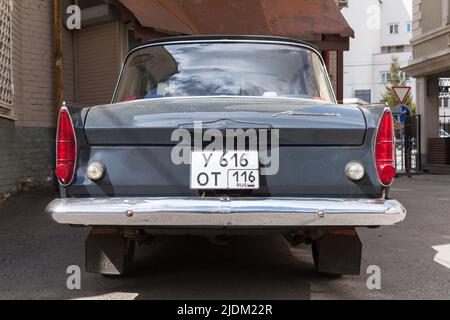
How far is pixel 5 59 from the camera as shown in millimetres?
8422

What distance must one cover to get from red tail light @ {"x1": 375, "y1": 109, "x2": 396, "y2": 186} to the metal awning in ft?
21.0

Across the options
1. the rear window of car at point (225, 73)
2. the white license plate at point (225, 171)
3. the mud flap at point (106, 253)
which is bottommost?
the mud flap at point (106, 253)

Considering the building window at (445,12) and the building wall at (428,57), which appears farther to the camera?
the building wall at (428,57)

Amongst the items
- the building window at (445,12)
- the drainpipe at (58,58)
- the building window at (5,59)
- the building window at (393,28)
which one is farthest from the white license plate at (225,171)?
the building window at (393,28)

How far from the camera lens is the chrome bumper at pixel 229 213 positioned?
3.03 meters

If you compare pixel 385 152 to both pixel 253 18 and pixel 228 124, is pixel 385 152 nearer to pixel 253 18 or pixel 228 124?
pixel 228 124

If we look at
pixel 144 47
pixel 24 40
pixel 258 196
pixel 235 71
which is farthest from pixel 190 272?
pixel 24 40

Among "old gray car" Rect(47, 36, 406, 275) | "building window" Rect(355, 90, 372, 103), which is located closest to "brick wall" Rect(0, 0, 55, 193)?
"old gray car" Rect(47, 36, 406, 275)

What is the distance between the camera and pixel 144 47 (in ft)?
14.8

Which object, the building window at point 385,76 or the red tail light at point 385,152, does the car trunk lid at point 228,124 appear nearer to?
the red tail light at point 385,152

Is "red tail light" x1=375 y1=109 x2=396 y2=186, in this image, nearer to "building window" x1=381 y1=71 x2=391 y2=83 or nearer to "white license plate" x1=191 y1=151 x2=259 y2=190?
"white license plate" x1=191 y1=151 x2=259 y2=190

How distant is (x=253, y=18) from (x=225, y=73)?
6800mm

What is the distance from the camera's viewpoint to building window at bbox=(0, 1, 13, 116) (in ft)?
27.0

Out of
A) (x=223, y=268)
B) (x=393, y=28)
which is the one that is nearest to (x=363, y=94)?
(x=393, y=28)
